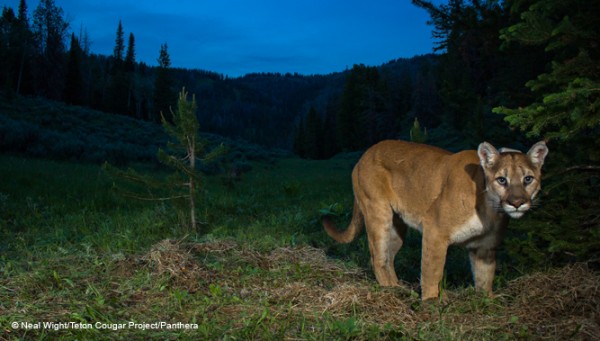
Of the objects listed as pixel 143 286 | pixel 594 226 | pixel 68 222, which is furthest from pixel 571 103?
pixel 68 222

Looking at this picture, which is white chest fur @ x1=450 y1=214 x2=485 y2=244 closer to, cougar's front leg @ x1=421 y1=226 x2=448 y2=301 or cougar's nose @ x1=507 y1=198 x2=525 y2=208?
cougar's front leg @ x1=421 y1=226 x2=448 y2=301

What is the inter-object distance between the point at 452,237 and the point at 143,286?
3.50 m

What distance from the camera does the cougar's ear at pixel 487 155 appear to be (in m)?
5.20

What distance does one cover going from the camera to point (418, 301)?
559cm

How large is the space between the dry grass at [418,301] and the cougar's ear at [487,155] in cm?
141

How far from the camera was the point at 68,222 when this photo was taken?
10188 millimetres

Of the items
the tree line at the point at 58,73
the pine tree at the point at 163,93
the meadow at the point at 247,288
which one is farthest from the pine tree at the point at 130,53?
the meadow at the point at 247,288

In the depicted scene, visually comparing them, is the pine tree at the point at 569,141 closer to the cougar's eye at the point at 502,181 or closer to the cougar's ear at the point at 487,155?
the cougar's ear at the point at 487,155

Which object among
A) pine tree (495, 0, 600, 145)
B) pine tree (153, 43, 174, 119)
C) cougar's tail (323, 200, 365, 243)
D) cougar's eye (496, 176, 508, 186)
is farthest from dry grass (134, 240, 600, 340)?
pine tree (153, 43, 174, 119)

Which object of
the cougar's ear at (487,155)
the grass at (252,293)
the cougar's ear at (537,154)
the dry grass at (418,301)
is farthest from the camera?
the cougar's ear at (487,155)

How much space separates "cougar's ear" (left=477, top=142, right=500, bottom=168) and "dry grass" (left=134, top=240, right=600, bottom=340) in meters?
1.41

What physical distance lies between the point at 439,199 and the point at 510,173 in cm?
94

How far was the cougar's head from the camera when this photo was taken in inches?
195

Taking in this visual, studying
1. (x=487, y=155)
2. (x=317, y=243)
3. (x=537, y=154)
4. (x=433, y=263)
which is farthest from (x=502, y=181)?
(x=317, y=243)
